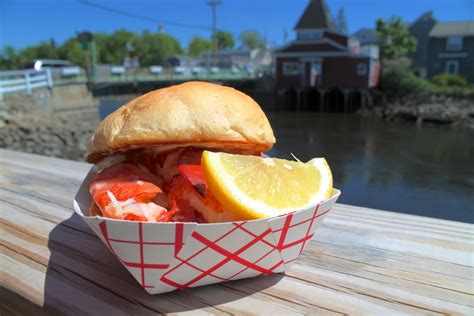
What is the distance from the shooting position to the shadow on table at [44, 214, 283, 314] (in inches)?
42.0

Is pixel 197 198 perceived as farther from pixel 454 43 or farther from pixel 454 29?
pixel 454 29

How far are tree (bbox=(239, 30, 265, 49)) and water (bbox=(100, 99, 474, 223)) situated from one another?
3131 inches

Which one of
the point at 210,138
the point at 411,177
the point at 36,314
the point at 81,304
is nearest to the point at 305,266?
the point at 210,138

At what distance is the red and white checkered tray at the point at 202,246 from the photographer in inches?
36.0

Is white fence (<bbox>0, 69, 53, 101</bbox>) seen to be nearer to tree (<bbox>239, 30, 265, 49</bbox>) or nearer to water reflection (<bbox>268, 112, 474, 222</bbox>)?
water reflection (<bbox>268, 112, 474, 222</bbox>)

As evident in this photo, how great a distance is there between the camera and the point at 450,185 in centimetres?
1180

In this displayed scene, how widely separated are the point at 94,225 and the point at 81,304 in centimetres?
28

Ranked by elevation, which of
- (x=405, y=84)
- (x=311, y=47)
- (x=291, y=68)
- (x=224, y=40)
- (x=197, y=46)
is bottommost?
(x=405, y=84)

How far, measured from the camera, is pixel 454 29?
37719mm

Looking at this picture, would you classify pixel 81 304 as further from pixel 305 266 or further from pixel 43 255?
pixel 305 266

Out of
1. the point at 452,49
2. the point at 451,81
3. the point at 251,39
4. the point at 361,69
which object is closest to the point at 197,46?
the point at 251,39

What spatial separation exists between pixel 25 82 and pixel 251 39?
90194 millimetres

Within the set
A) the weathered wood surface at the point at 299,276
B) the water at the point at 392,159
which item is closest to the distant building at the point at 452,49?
the water at the point at 392,159

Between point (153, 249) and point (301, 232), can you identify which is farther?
point (301, 232)
